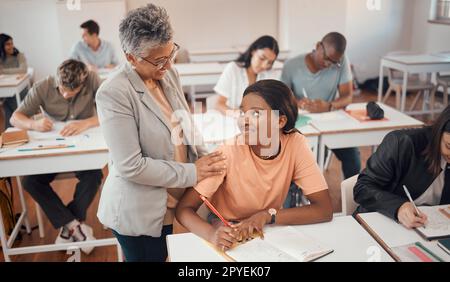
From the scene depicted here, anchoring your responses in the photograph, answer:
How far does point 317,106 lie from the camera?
2.56m

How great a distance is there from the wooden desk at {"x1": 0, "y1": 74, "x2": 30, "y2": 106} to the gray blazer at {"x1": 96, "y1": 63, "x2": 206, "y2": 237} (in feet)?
3.69

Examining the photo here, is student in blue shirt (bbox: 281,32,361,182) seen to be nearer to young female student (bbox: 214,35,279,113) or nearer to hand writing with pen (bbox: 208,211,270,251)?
young female student (bbox: 214,35,279,113)

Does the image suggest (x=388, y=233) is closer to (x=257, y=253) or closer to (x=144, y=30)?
(x=257, y=253)

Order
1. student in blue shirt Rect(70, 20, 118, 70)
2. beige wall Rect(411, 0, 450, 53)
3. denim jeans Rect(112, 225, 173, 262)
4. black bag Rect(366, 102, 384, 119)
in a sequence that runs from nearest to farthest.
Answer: denim jeans Rect(112, 225, 173, 262) < beige wall Rect(411, 0, 450, 53) < black bag Rect(366, 102, 384, 119) < student in blue shirt Rect(70, 20, 118, 70)

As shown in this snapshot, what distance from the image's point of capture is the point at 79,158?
2057 millimetres

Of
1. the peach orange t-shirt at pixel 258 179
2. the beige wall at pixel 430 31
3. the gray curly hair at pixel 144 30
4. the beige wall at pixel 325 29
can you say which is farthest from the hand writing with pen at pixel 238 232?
the beige wall at pixel 325 29

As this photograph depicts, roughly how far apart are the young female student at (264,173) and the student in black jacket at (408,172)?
20 cm

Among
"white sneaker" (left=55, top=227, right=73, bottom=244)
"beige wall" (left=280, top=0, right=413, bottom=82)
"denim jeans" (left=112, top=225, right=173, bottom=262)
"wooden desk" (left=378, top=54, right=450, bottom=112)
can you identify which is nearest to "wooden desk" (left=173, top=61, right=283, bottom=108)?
"beige wall" (left=280, top=0, right=413, bottom=82)

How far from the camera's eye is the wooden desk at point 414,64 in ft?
6.25

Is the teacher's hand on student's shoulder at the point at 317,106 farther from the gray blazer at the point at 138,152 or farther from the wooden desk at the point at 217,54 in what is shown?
the wooden desk at the point at 217,54

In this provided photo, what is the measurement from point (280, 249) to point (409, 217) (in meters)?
0.43

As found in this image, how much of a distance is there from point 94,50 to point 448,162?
11.1 ft

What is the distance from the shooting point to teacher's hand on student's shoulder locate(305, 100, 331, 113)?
8.39ft
